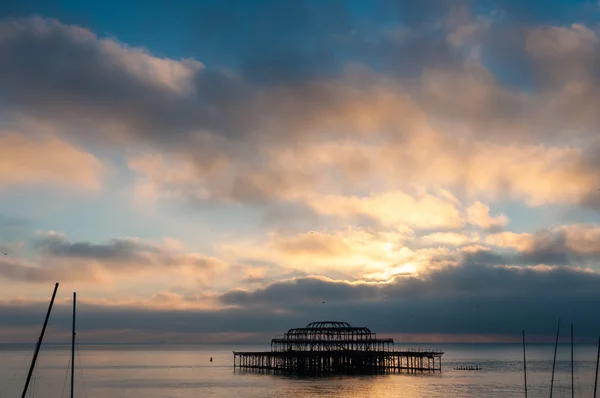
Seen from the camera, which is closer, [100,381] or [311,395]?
[311,395]

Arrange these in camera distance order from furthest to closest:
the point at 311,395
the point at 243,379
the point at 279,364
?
the point at 279,364
the point at 243,379
the point at 311,395

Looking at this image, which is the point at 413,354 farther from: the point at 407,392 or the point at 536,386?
the point at 407,392

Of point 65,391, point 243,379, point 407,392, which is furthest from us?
point 243,379

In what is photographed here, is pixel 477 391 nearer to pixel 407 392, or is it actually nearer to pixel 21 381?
pixel 407 392

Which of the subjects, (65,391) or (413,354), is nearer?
(65,391)

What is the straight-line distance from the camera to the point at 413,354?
128750 millimetres

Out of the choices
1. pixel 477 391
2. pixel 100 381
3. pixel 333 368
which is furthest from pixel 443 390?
pixel 100 381

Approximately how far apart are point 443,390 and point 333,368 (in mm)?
40897

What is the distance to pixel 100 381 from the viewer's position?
127 meters

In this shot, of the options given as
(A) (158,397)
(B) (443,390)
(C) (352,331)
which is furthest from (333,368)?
(A) (158,397)

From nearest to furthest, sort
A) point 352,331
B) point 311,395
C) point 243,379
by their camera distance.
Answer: point 311,395, point 243,379, point 352,331

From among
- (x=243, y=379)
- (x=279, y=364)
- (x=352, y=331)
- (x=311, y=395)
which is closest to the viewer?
(x=311, y=395)

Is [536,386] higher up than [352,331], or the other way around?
[352,331]

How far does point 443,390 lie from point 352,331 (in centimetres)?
3286
